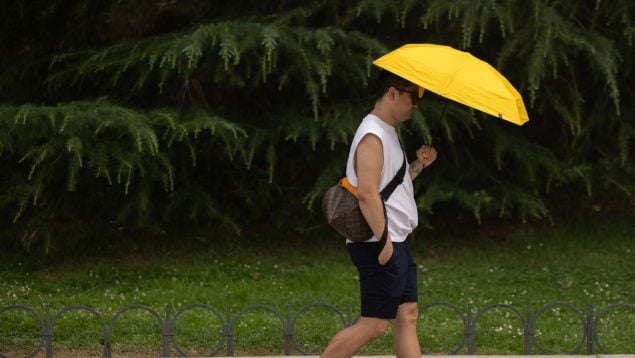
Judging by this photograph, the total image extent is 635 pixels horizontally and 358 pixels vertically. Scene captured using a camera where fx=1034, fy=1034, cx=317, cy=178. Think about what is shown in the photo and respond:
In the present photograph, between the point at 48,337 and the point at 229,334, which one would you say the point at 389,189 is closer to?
the point at 229,334

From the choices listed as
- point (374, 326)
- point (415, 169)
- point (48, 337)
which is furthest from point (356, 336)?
point (48, 337)

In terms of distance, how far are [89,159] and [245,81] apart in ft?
4.89

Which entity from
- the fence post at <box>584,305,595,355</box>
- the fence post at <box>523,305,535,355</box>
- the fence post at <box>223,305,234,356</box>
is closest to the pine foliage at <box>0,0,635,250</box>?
the fence post at <box>223,305,234,356</box>

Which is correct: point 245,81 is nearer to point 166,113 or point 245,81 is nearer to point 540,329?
point 166,113

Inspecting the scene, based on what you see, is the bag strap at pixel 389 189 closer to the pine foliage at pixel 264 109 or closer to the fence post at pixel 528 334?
the fence post at pixel 528 334

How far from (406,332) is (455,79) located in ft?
3.78

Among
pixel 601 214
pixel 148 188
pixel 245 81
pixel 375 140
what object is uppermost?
pixel 375 140

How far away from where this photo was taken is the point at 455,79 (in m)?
4.47

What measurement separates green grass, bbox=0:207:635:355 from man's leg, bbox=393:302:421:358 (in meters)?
1.40

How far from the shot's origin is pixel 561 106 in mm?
8344

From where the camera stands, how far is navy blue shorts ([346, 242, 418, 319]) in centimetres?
445

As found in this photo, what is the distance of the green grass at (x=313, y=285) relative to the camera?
246 inches

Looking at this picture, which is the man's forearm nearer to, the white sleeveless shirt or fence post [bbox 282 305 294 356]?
the white sleeveless shirt

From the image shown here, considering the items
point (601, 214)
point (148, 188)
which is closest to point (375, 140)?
point (148, 188)
